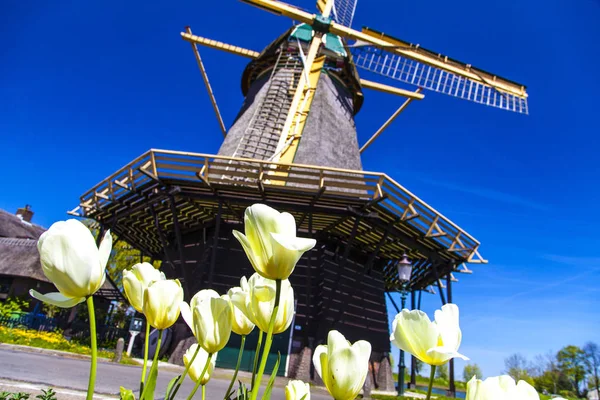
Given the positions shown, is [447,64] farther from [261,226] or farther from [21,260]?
[21,260]

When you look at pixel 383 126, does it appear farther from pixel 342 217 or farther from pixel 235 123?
pixel 342 217

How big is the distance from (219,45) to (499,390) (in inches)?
649

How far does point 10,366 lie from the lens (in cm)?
535

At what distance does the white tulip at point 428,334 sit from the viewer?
0.80 m

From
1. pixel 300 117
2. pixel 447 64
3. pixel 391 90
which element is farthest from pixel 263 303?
pixel 447 64

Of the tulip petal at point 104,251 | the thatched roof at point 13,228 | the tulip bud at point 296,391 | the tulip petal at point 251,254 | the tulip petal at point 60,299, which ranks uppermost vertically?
the thatched roof at point 13,228

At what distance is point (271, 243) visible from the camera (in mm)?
711

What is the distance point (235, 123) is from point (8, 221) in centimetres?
2298

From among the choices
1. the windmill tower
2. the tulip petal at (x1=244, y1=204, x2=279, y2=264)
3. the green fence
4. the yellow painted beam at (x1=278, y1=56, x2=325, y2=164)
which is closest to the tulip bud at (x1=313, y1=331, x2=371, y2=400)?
the tulip petal at (x1=244, y1=204, x2=279, y2=264)

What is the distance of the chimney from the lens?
109 feet

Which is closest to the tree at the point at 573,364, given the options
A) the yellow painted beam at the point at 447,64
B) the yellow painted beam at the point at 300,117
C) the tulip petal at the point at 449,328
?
the yellow painted beam at the point at 447,64

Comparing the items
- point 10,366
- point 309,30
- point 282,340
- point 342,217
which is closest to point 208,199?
point 342,217

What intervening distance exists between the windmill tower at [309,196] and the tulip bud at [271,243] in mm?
7453

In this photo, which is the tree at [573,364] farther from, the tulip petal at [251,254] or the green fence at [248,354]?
the tulip petal at [251,254]
